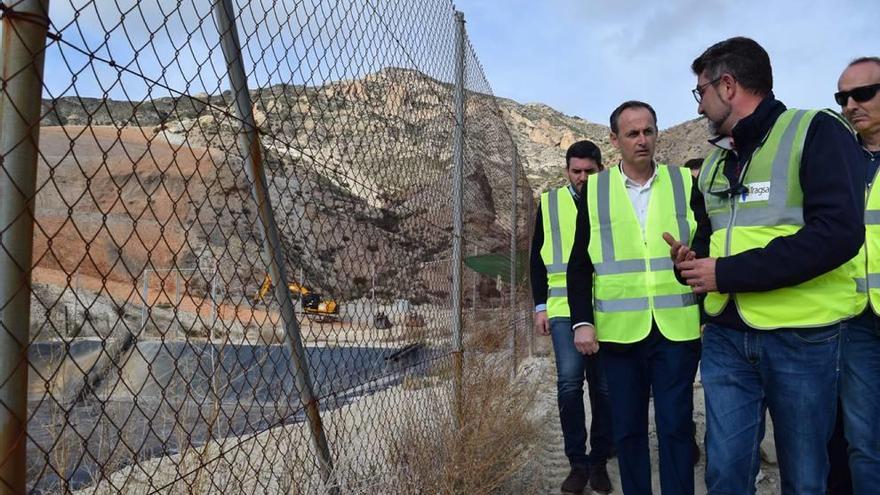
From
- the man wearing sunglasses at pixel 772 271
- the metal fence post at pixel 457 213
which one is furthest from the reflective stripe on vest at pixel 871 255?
the metal fence post at pixel 457 213

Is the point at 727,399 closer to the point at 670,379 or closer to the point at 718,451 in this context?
the point at 718,451

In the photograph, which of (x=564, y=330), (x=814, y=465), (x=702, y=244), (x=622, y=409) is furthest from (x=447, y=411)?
(x=814, y=465)

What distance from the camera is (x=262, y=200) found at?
241cm

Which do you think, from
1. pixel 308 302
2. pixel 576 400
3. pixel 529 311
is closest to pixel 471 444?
pixel 576 400

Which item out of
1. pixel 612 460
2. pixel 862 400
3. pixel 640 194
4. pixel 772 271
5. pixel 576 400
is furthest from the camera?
pixel 612 460

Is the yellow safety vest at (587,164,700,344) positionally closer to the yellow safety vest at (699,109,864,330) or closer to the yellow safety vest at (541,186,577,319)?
the yellow safety vest at (699,109,864,330)

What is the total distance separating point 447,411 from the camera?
14.6 feet

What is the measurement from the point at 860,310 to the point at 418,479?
1991mm

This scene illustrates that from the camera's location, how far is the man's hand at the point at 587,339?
10.7 ft

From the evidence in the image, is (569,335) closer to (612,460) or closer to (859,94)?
(612,460)

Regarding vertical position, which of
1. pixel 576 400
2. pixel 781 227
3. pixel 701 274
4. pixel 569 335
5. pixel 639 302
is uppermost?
pixel 781 227

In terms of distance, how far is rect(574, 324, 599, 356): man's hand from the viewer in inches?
128

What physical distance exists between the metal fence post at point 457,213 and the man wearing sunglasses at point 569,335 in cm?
49

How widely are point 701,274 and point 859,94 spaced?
Answer: 3.90 ft
